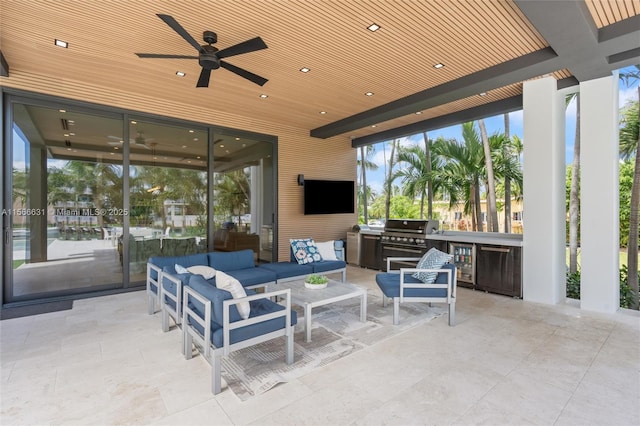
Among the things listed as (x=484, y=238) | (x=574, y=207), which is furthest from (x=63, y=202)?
(x=574, y=207)

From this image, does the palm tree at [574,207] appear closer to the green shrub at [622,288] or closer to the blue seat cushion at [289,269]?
the green shrub at [622,288]

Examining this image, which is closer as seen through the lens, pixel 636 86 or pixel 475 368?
pixel 475 368

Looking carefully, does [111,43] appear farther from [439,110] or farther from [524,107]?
[524,107]

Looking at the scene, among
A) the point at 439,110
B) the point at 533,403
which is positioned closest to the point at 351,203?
the point at 439,110

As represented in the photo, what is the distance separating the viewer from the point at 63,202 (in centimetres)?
474

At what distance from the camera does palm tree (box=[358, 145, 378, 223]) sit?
9992 mm

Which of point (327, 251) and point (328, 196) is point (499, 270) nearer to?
point (327, 251)

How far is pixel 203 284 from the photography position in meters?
2.74

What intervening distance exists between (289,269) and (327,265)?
0.70 meters

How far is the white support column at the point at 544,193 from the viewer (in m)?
4.58

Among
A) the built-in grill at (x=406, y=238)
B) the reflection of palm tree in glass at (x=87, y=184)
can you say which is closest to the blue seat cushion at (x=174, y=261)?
the reflection of palm tree in glass at (x=87, y=184)

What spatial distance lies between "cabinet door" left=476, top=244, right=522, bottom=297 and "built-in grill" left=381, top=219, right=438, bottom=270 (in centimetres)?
108

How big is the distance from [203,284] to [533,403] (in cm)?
267

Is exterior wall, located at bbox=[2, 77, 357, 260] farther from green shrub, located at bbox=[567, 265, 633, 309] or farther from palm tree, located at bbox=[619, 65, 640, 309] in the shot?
palm tree, located at bbox=[619, 65, 640, 309]
